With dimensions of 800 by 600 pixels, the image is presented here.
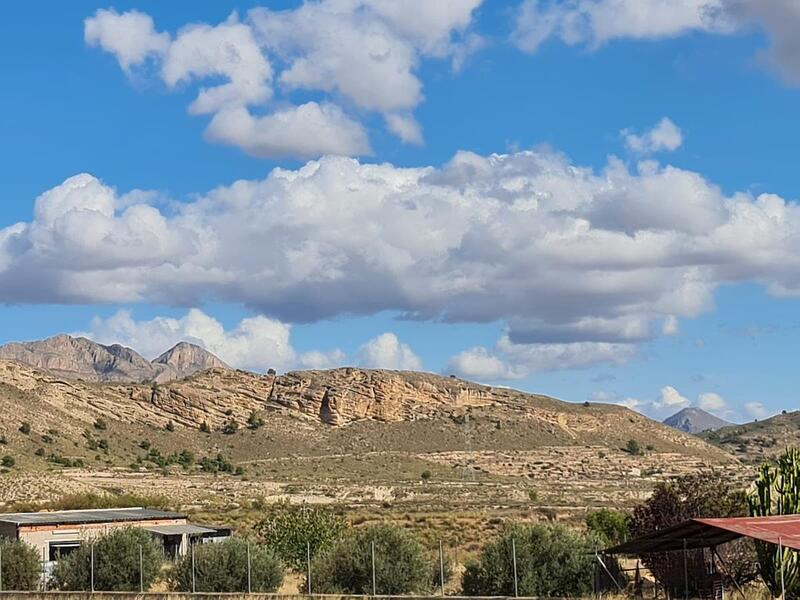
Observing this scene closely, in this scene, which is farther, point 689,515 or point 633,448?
point 633,448

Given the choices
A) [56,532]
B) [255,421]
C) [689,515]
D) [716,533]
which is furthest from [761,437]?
[716,533]

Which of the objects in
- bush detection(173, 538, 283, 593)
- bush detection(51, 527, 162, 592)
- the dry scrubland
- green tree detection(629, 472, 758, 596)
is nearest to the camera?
green tree detection(629, 472, 758, 596)

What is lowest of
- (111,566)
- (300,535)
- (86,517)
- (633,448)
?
(111,566)

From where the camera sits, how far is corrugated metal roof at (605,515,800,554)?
25938 mm

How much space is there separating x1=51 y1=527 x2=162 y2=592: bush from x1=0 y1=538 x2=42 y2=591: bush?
1.29 meters

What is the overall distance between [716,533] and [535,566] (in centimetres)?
740

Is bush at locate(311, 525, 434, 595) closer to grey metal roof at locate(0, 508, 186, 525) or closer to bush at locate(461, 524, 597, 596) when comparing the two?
bush at locate(461, 524, 597, 596)

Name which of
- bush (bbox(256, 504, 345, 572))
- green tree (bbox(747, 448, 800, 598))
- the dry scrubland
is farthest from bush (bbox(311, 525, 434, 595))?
the dry scrubland

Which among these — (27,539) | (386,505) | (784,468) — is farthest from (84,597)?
(386,505)

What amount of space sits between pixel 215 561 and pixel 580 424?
110826 millimetres

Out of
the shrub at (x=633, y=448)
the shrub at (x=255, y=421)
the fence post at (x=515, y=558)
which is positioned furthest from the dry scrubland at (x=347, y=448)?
the fence post at (x=515, y=558)

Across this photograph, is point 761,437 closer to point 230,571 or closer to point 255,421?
point 255,421

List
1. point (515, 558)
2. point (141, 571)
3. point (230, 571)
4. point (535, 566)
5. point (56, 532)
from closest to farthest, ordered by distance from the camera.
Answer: point (515, 558), point (535, 566), point (141, 571), point (230, 571), point (56, 532)

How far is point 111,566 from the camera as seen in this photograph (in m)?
39.1
